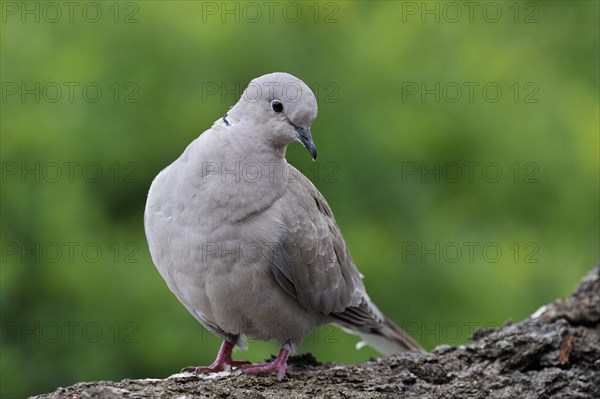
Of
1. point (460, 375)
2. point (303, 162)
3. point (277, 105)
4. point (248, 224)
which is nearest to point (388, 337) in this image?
point (460, 375)

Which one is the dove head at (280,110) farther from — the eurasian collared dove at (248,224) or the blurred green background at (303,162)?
the blurred green background at (303,162)

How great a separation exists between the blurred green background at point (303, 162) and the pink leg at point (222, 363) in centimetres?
135

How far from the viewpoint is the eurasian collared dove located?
325 centimetres

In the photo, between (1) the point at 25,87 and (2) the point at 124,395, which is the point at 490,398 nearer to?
(2) the point at 124,395

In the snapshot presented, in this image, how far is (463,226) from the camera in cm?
593

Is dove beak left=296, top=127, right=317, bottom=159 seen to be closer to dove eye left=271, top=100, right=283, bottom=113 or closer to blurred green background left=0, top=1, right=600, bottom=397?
dove eye left=271, top=100, right=283, bottom=113

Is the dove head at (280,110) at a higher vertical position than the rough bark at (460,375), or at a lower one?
higher

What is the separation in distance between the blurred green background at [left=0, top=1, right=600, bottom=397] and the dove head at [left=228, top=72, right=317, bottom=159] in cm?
199

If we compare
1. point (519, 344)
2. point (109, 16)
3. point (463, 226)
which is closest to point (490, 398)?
point (519, 344)

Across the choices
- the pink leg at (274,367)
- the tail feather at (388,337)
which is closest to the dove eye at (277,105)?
the pink leg at (274,367)

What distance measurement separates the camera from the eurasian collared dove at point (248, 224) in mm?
3252

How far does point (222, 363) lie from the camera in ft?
11.7

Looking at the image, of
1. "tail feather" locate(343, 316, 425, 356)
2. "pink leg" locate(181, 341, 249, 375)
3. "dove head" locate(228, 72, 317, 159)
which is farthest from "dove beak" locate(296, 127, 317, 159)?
"tail feather" locate(343, 316, 425, 356)

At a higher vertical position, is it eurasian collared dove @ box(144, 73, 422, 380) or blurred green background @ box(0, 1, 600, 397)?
blurred green background @ box(0, 1, 600, 397)
